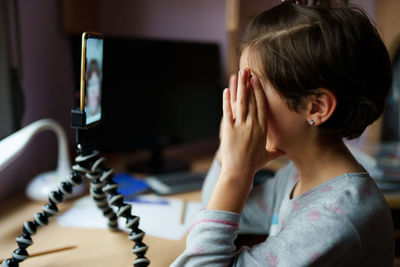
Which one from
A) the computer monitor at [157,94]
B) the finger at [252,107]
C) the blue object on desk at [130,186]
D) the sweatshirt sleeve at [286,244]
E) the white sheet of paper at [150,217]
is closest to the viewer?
the sweatshirt sleeve at [286,244]

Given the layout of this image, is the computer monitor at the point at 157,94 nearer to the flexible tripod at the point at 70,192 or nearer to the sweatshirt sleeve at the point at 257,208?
the sweatshirt sleeve at the point at 257,208

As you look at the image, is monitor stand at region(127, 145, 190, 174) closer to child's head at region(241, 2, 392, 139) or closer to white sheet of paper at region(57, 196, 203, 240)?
white sheet of paper at region(57, 196, 203, 240)

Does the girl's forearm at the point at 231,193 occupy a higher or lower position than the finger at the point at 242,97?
lower

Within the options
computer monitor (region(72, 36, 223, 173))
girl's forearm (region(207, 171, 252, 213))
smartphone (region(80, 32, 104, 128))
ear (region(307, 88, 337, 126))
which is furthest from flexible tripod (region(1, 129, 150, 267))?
computer monitor (region(72, 36, 223, 173))

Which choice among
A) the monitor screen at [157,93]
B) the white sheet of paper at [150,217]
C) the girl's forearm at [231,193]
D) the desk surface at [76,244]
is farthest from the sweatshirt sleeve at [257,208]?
the monitor screen at [157,93]

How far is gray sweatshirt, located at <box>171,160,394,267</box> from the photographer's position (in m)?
0.58

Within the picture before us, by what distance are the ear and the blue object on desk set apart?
617 millimetres

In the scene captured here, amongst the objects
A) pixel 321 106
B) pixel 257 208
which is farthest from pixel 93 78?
pixel 257 208

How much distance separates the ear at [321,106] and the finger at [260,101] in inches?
3.4

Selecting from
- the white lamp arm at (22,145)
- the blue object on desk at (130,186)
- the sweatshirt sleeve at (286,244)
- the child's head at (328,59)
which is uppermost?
the child's head at (328,59)

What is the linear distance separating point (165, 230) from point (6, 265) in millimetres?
355

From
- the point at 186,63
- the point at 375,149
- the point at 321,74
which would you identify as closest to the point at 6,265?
the point at 321,74

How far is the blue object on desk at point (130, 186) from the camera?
3.57ft

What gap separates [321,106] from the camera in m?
0.68
